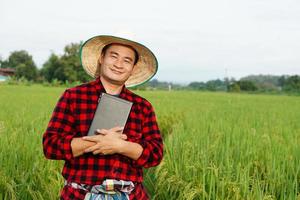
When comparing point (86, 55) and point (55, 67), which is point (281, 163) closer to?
point (86, 55)

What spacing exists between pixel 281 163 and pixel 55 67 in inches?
1511

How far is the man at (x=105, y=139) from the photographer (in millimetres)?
1456

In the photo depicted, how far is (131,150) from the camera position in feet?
4.83

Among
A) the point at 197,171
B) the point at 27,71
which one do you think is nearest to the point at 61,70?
the point at 27,71


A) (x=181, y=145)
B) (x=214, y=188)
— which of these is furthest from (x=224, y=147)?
(x=214, y=188)

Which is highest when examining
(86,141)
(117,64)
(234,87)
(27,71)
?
(27,71)

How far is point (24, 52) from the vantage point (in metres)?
55.2

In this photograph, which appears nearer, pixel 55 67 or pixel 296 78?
pixel 55 67

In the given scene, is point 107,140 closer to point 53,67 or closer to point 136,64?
point 136,64

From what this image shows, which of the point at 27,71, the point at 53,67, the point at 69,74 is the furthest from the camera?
the point at 27,71

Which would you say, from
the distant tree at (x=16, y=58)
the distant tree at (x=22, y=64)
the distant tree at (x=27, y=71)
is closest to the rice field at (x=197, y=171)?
the distant tree at (x=27, y=71)

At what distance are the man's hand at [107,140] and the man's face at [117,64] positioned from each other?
237mm

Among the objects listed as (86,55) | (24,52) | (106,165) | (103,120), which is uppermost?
(24,52)

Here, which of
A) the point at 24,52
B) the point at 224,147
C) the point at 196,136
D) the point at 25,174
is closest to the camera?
the point at 25,174
